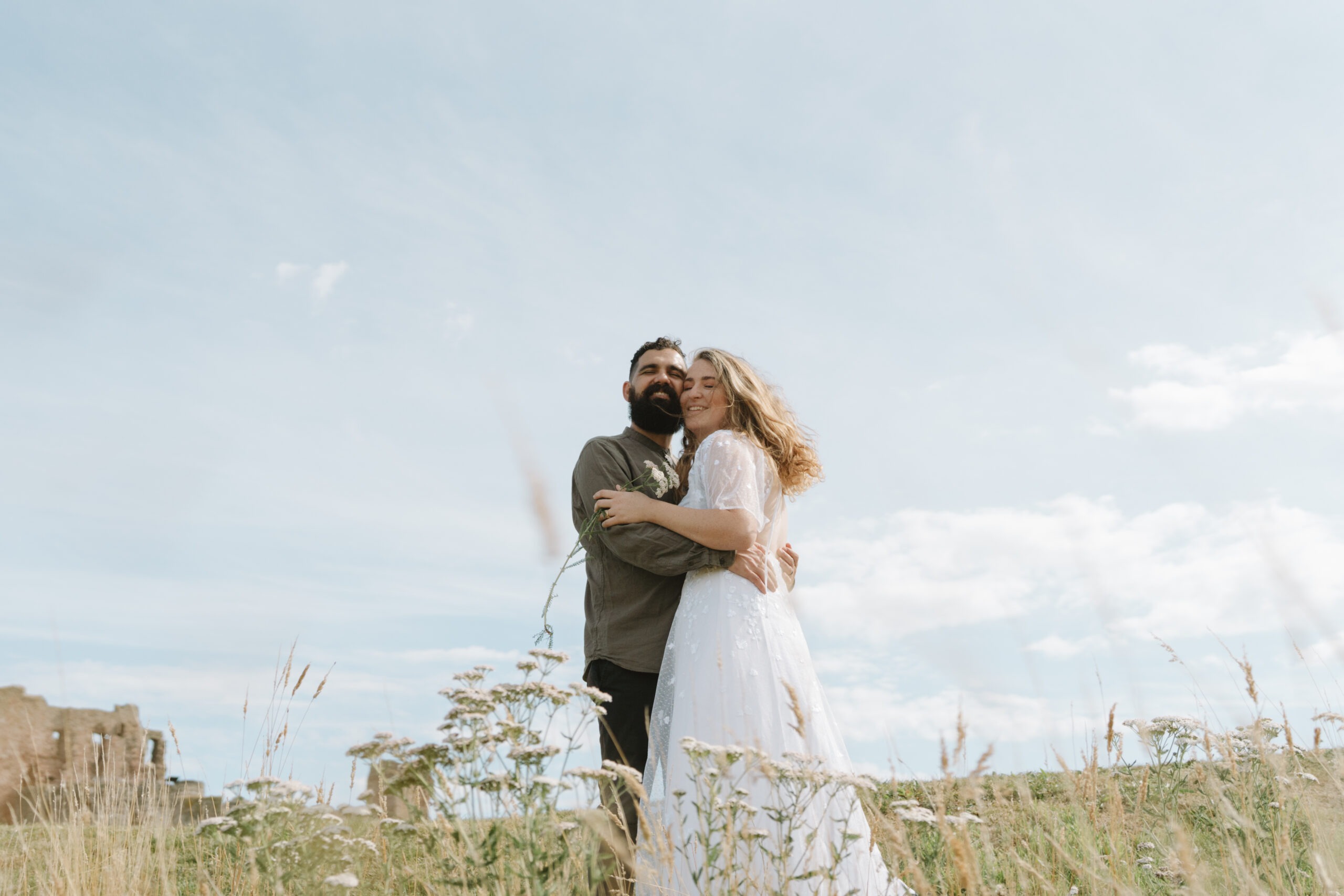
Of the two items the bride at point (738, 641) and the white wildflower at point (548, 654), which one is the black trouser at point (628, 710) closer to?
the bride at point (738, 641)

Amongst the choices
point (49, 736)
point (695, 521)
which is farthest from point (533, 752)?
point (49, 736)

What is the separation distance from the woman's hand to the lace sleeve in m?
0.28

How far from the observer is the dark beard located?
473cm

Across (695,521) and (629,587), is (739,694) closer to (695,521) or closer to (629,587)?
(695,521)

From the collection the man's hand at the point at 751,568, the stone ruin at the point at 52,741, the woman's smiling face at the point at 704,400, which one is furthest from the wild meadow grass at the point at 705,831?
the stone ruin at the point at 52,741

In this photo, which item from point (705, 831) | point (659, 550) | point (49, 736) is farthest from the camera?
point (49, 736)

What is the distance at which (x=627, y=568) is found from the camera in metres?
4.18

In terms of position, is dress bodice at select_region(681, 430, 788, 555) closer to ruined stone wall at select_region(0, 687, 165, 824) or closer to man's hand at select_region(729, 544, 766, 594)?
man's hand at select_region(729, 544, 766, 594)

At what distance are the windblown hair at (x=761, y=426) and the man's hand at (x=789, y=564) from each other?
0.31 meters

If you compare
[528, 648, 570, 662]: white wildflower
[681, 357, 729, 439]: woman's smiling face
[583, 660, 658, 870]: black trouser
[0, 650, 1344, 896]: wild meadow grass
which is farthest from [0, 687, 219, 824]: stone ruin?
[528, 648, 570, 662]: white wildflower

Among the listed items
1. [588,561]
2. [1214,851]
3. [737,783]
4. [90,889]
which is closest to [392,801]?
[90,889]

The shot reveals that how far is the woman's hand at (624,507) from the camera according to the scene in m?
3.84

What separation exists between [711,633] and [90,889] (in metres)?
3.12

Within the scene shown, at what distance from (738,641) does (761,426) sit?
1108 mm
